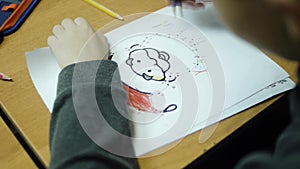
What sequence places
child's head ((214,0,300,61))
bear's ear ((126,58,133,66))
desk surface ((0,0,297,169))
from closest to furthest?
child's head ((214,0,300,61)), desk surface ((0,0,297,169)), bear's ear ((126,58,133,66))

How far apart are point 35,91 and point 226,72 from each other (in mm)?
301

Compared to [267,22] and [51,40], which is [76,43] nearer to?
[51,40]

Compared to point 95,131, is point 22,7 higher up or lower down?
higher up

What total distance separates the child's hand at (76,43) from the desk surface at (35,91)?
3 centimetres

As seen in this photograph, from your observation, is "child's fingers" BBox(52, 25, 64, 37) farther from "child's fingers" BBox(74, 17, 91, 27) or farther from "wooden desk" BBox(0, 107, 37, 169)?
"wooden desk" BBox(0, 107, 37, 169)

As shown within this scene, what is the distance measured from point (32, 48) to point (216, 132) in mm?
354

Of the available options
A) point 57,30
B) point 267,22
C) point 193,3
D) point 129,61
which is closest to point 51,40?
point 57,30

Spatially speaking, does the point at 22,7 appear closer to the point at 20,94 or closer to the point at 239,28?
→ the point at 20,94

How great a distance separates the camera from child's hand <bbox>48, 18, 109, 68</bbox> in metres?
0.66

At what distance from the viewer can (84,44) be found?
68 cm

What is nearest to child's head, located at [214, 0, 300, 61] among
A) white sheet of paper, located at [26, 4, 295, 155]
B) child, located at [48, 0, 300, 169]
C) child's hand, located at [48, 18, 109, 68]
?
child, located at [48, 0, 300, 169]

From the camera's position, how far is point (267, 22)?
0.35 meters

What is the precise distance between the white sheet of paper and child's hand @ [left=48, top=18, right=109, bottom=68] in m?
0.02

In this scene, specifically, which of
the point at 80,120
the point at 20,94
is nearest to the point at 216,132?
the point at 80,120
